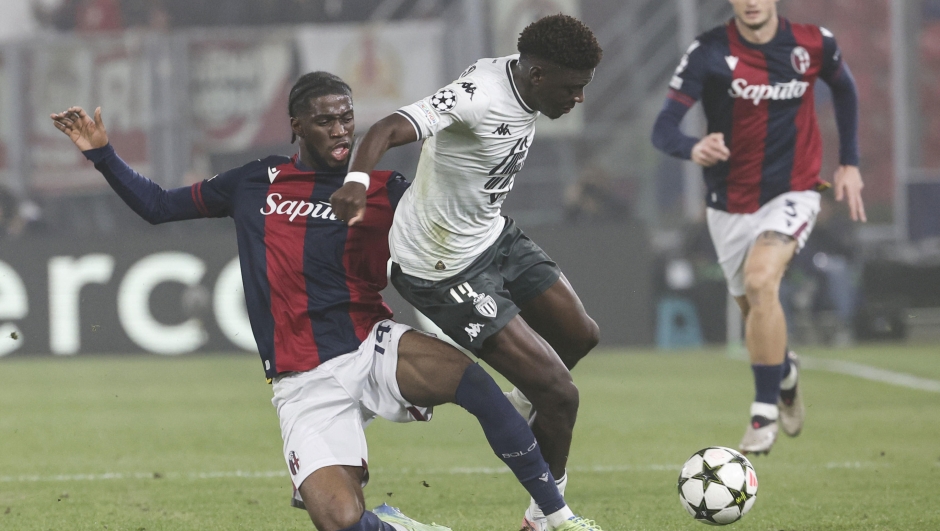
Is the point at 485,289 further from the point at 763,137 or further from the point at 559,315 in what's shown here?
the point at 763,137

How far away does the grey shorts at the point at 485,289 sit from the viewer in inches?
176

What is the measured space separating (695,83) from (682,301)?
7.60 m

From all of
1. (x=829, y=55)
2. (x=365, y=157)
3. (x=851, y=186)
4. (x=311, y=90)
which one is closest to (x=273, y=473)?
(x=311, y=90)

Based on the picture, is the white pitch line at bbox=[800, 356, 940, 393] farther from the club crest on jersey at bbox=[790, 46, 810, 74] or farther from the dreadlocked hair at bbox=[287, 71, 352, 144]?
the dreadlocked hair at bbox=[287, 71, 352, 144]

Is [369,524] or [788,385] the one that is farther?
[788,385]

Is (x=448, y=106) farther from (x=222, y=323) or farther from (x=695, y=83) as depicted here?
(x=222, y=323)

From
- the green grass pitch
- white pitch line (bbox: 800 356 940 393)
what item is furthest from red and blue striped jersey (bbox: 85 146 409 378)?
white pitch line (bbox: 800 356 940 393)

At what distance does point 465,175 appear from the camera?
450 cm

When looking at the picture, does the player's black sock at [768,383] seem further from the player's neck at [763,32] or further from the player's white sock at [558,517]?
the player's white sock at [558,517]

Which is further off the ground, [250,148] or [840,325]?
[250,148]

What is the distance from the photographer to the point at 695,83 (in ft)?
20.7

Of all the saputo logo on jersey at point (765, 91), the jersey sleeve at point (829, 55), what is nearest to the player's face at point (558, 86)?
the saputo logo on jersey at point (765, 91)

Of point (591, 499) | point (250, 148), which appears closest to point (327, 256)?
point (591, 499)

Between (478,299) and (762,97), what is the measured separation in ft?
8.20
